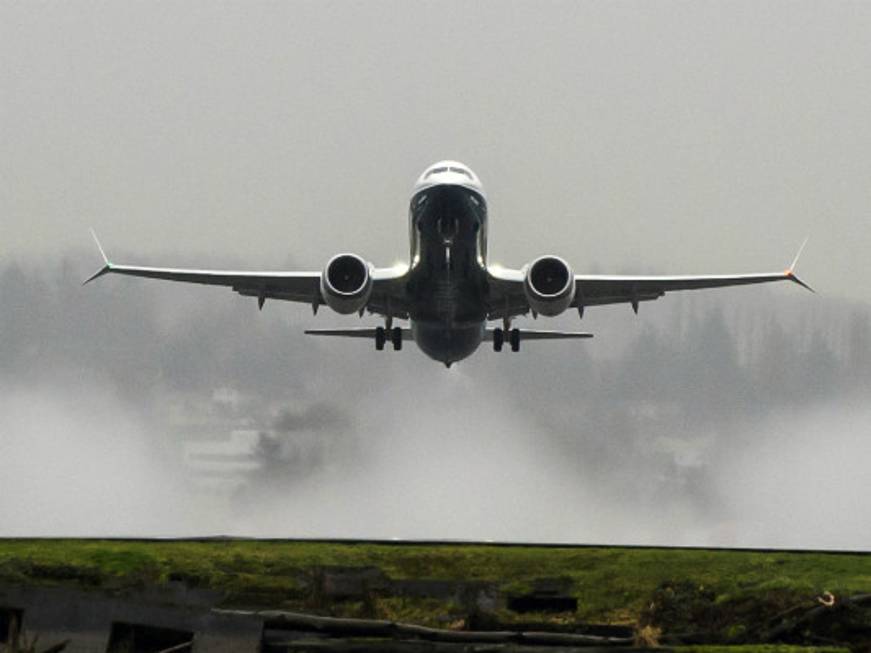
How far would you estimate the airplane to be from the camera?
45.7m

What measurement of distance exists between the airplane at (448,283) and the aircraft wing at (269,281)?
0.03 m

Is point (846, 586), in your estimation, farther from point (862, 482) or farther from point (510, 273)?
point (862, 482)

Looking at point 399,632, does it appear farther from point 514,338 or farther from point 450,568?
point 514,338

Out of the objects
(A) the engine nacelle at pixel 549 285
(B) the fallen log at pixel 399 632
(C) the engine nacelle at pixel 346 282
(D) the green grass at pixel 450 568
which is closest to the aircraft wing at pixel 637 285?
(A) the engine nacelle at pixel 549 285

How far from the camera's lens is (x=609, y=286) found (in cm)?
5122

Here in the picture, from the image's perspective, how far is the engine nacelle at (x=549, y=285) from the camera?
1805 inches

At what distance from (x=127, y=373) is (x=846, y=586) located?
130ft

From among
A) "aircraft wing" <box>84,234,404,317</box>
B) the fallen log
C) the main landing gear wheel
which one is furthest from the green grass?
the main landing gear wheel

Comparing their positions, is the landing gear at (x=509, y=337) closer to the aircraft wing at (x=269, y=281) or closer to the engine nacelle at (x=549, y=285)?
the aircraft wing at (x=269, y=281)

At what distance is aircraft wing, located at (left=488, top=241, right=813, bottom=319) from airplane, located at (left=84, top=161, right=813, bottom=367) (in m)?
0.03

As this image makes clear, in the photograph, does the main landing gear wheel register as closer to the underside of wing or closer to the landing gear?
the landing gear

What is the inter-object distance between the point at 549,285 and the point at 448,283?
10.2ft

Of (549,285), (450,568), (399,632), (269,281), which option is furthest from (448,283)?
(399,632)

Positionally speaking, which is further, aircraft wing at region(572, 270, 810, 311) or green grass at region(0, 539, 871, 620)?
aircraft wing at region(572, 270, 810, 311)
